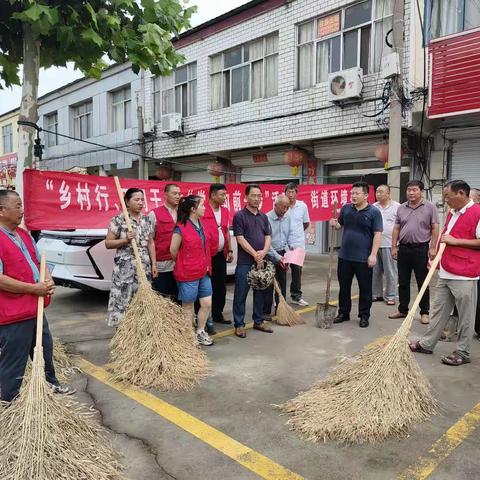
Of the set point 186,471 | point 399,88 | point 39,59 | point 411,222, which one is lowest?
point 186,471

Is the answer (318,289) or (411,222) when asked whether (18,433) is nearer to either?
(411,222)

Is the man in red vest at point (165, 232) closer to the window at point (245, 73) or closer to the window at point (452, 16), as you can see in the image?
the window at point (452, 16)

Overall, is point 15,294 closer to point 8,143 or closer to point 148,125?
point 148,125

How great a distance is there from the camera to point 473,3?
858cm

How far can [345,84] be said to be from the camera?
9.69 meters

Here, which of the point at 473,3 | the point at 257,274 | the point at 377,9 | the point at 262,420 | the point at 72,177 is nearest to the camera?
the point at 262,420

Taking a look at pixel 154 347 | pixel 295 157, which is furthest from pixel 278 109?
pixel 154 347

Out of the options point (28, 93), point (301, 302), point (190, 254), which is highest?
point (28, 93)

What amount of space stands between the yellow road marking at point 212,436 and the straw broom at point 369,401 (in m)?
0.37

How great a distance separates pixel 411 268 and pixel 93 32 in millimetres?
4201

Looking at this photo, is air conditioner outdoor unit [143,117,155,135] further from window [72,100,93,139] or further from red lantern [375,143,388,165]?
red lantern [375,143,388,165]

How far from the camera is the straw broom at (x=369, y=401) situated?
2.71 metres

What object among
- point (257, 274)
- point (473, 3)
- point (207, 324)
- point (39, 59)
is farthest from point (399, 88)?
point (39, 59)

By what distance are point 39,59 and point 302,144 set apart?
820 cm
